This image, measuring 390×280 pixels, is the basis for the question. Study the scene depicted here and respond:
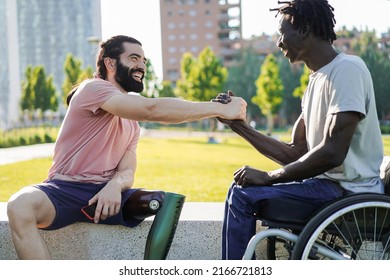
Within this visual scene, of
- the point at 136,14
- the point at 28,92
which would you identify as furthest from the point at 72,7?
the point at 136,14

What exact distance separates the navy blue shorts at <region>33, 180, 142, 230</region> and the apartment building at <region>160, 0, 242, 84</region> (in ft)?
154

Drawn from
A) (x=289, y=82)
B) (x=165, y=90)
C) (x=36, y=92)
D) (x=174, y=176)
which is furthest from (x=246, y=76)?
(x=174, y=176)

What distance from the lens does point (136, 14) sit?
3.87 metres

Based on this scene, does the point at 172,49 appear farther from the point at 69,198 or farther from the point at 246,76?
the point at 69,198

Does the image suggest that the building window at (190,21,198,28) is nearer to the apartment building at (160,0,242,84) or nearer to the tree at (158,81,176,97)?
the apartment building at (160,0,242,84)

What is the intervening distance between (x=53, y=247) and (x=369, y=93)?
1421mm

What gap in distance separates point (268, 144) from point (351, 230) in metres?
0.51

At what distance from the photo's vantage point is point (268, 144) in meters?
2.38

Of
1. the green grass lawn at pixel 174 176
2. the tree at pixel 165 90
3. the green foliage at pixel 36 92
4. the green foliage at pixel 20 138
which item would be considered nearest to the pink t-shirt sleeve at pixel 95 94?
the green grass lawn at pixel 174 176

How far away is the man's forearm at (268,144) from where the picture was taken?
236 centimetres

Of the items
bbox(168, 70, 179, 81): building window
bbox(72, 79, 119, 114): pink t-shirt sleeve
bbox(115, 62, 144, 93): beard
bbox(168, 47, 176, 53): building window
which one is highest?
bbox(168, 47, 176, 53): building window

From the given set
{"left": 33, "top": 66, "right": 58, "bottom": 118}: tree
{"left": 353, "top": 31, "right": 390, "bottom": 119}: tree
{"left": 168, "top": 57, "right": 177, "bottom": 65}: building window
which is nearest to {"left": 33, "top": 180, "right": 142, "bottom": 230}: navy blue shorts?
{"left": 353, "top": 31, "right": 390, "bottom": 119}: tree

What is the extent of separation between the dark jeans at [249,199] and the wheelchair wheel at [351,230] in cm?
11

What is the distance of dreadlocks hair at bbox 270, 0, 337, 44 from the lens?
6.87ft
